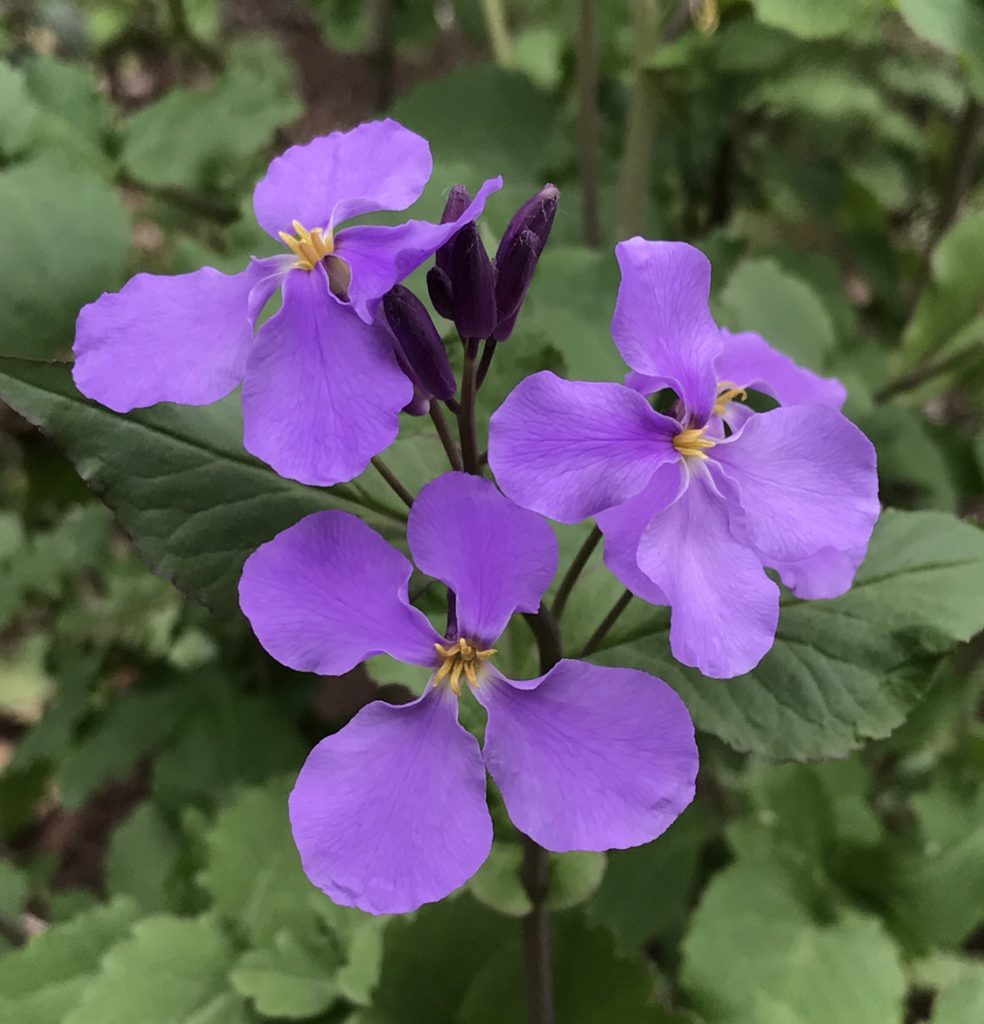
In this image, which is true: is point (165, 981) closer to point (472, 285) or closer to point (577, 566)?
point (577, 566)

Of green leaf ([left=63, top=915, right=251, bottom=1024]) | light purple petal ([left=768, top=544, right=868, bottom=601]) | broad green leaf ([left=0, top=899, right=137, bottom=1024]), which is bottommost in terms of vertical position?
broad green leaf ([left=0, top=899, right=137, bottom=1024])

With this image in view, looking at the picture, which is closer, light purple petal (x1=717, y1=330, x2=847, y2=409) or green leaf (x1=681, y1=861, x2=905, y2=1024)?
light purple petal (x1=717, y1=330, x2=847, y2=409)

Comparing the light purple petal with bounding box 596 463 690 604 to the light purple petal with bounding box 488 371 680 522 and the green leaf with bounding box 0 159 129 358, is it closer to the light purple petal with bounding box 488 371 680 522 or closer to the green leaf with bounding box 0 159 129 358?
the light purple petal with bounding box 488 371 680 522

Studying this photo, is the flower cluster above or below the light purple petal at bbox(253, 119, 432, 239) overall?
below

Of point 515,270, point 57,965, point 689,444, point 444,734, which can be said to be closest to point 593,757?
point 444,734

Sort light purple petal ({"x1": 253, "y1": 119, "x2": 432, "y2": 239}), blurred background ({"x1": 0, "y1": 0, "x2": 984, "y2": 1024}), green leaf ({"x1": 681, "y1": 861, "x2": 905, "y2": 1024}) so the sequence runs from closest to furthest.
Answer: light purple petal ({"x1": 253, "y1": 119, "x2": 432, "y2": 239}), blurred background ({"x1": 0, "y1": 0, "x2": 984, "y2": 1024}), green leaf ({"x1": 681, "y1": 861, "x2": 905, "y2": 1024})

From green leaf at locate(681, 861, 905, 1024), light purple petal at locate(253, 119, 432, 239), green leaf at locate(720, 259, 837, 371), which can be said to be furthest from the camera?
green leaf at locate(720, 259, 837, 371)

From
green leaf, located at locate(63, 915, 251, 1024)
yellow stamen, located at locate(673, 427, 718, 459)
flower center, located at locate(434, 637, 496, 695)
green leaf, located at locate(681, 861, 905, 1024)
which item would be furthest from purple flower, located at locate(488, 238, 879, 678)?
green leaf, located at locate(63, 915, 251, 1024)

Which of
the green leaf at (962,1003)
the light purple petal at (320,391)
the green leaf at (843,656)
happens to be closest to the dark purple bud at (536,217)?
the light purple petal at (320,391)
